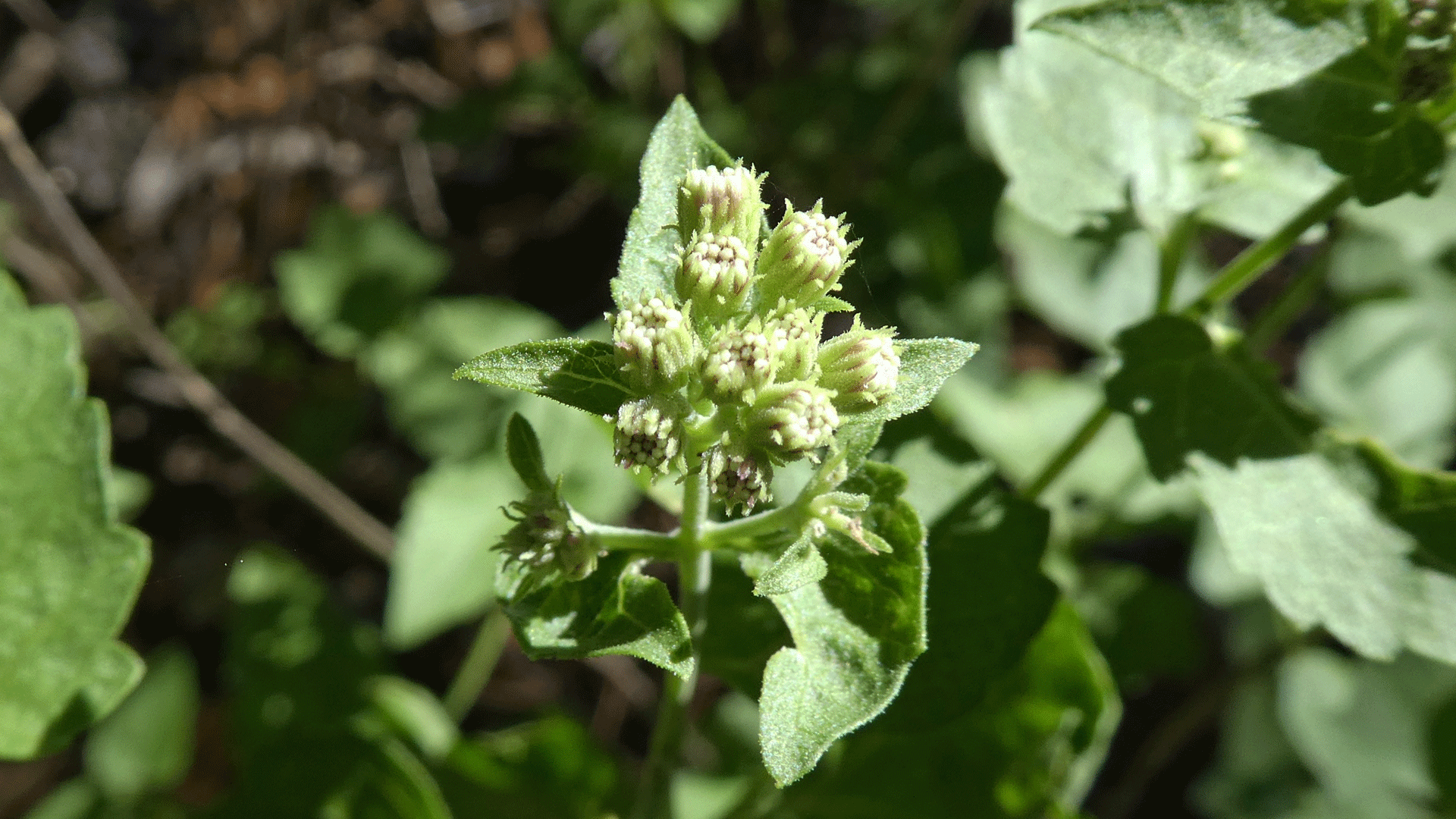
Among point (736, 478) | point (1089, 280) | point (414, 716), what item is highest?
point (736, 478)

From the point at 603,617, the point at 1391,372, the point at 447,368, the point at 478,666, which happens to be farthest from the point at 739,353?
the point at 1391,372

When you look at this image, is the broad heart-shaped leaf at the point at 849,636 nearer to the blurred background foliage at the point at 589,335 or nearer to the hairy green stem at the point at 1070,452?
the blurred background foliage at the point at 589,335

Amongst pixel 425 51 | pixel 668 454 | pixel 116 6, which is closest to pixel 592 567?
pixel 668 454

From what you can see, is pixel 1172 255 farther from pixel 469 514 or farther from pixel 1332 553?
Answer: pixel 469 514

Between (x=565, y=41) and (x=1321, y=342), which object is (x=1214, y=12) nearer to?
(x=1321, y=342)

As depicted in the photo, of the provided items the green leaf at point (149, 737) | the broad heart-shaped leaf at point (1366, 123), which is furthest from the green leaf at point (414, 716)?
the broad heart-shaped leaf at point (1366, 123)
